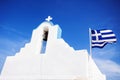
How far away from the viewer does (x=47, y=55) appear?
976 centimetres

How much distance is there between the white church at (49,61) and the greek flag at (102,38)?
1037 millimetres

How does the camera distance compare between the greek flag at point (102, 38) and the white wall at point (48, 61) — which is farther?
the greek flag at point (102, 38)

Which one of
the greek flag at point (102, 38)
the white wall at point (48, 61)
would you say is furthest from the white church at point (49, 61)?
the greek flag at point (102, 38)

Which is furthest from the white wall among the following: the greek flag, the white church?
the greek flag

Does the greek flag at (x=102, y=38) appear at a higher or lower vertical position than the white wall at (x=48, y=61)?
higher

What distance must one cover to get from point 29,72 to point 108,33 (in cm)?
523

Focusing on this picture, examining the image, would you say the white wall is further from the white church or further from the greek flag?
the greek flag

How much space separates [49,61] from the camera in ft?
31.2

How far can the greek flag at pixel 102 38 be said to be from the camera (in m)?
9.41

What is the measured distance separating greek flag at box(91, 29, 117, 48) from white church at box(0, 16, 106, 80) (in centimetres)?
104

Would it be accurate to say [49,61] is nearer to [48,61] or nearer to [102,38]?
[48,61]

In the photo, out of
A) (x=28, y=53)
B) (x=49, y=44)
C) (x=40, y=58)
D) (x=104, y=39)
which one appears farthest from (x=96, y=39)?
(x=28, y=53)

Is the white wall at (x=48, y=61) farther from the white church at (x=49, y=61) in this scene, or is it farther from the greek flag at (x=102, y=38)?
the greek flag at (x=102, y=38)

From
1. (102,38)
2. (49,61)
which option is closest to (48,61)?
(49,61)
